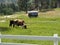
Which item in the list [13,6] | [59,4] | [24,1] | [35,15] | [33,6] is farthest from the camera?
[13,6]

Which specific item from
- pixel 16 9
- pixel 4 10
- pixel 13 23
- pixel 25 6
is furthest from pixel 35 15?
pixel 16 9

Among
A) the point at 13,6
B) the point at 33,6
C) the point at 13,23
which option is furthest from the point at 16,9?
the point at 13,23

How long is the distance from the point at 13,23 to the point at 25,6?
194 ft

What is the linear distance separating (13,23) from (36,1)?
63542 mm

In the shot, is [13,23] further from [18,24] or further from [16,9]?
[16,9]

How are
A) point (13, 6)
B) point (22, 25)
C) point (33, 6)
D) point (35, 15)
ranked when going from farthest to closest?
point (13, 6) < point (33, 6) < point (35, 15) < point (22, 25)

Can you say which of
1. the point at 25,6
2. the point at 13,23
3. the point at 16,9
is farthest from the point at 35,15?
the point at 16,9

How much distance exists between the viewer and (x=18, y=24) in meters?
26.6

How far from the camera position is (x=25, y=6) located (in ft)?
281

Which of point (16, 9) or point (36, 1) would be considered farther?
point (16, 9)

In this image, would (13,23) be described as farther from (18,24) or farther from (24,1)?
(24,1)

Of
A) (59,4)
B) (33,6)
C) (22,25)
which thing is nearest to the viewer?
(22,25)

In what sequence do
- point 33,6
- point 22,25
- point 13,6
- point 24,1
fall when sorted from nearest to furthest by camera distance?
point 22,25 < point 24,1 < point 33,6 < point 13,6

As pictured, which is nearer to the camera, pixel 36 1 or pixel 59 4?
pixel 59 4
